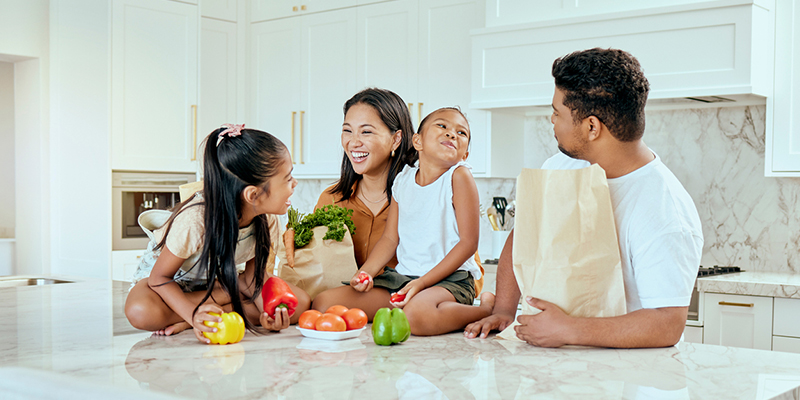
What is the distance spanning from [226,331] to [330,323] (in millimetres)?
208

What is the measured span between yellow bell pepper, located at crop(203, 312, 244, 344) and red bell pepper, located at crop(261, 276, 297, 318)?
153 millimetres

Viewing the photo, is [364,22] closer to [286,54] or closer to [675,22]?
[286,54]

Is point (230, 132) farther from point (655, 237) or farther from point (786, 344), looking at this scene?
point (786, 344)

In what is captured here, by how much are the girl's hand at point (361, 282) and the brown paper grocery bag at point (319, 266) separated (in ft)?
0.35

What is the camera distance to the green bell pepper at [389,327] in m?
1.37

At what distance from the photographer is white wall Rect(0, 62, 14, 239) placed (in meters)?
4.24

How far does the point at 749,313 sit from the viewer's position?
2811 mm

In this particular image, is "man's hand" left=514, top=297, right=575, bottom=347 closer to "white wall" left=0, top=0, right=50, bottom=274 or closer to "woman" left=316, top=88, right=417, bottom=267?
"woman" left=316, top=88, right=417, bottom=267

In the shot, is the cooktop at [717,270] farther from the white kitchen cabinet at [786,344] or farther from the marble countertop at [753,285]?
the white kitchen cabinet at [786,344]

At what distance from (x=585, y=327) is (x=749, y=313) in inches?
71.6

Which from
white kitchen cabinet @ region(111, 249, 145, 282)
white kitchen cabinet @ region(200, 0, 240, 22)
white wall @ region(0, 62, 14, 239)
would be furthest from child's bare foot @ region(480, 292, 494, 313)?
white wall @ region(0, 62, 14, 239)

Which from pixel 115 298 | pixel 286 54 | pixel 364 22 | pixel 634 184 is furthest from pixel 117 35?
pixel 634 184

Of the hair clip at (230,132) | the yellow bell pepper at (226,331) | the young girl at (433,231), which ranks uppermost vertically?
the hair clip at (230,132)

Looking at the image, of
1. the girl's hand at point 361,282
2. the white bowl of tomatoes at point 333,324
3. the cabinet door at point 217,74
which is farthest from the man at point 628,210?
the cabinet door at point 217,74
